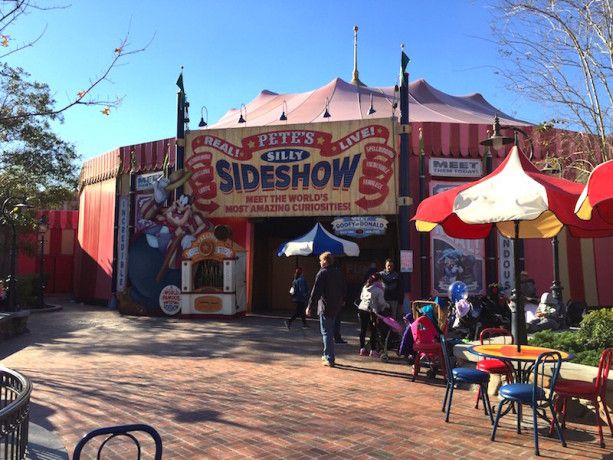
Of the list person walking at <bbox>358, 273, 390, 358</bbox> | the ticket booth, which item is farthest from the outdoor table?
the ticket booth

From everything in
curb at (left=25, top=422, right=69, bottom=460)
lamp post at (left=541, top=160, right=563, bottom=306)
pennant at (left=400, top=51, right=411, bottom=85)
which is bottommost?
curb at (left=25, top=422, right=69, bottom=460)

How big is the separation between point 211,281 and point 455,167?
26.2ft

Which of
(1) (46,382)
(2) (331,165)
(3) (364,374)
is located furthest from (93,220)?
(3) (364,374)

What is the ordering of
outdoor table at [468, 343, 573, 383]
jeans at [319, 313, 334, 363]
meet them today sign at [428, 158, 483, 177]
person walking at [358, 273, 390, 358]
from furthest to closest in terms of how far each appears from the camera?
meet them today sign at [428, 158, 483, 177], person walking at [358, 273, 390, 358], jeans at [319, 313, 334, 363], outdoor table at [468, 343, 573, 383]

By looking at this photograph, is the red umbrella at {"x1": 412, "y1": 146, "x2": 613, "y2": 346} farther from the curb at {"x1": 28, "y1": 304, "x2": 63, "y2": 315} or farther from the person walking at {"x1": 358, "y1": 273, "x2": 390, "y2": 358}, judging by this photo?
the curb at {"x1": 28, "y1": 304, "x2": 63, "y2": 315}

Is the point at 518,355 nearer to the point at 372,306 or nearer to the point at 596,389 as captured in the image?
the point at 596,389

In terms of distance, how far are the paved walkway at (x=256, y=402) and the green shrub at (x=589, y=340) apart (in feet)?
3.54

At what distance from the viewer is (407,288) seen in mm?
14320

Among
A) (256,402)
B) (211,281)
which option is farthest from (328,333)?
(211,281)

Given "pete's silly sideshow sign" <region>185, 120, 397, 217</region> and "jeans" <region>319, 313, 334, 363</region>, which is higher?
"pete's silly sideshow sign" <region>185, 120, 397, 217</region>

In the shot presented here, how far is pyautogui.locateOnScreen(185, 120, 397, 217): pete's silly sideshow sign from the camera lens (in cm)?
1538

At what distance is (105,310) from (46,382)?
11535 mm

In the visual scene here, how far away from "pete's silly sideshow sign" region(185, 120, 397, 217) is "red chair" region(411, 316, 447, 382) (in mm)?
8272

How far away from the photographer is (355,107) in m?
18.6
